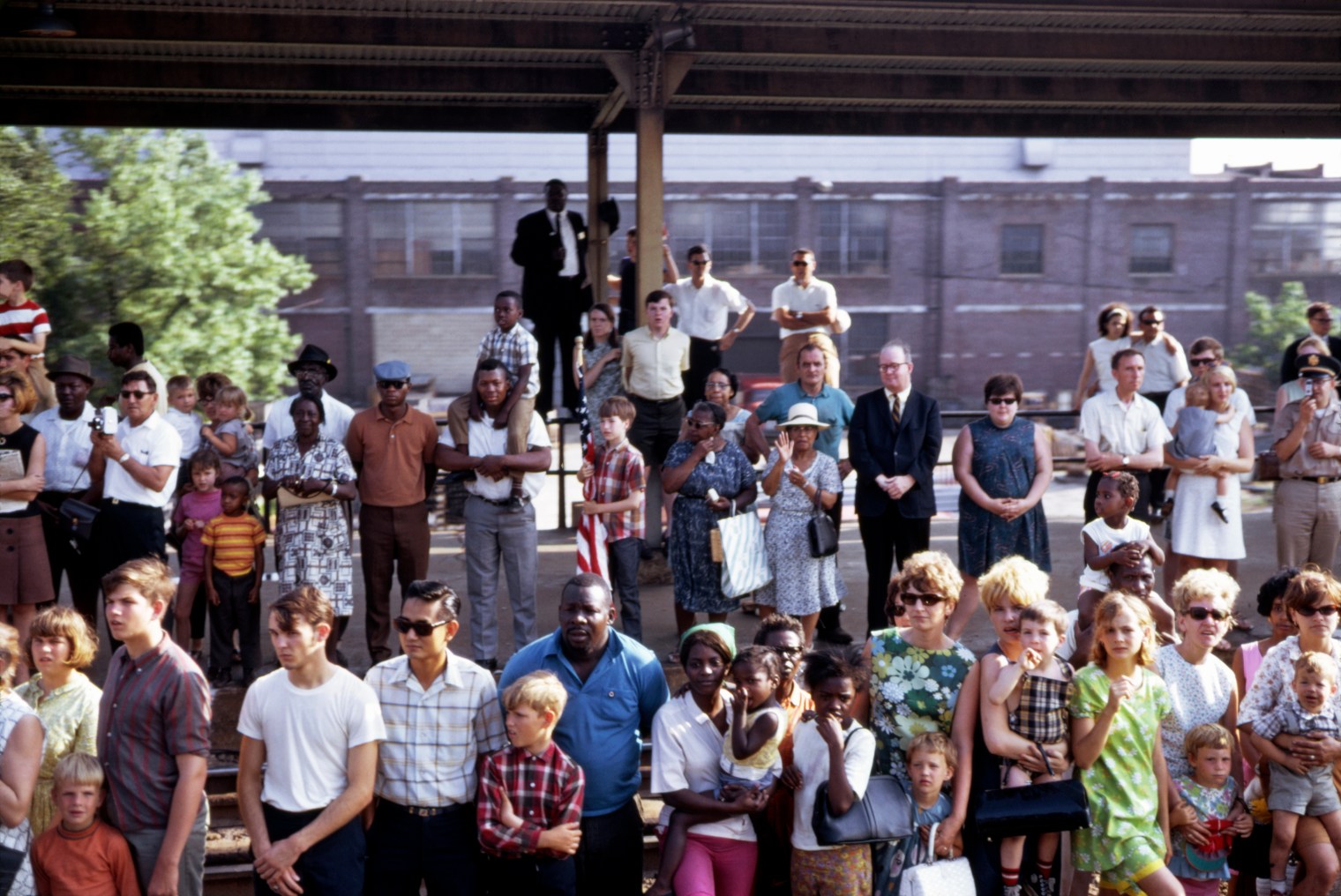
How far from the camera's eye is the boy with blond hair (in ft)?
17.3

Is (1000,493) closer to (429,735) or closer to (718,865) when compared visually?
(718,865)

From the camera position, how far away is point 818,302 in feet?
37.3

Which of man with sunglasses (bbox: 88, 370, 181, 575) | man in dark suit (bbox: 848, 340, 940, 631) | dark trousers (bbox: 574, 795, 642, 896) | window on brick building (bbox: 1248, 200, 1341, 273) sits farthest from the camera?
window on brick building (bbox: 1248, 200, 1341, 273)

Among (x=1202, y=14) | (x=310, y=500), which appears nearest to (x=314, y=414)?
(x=310, y=500)

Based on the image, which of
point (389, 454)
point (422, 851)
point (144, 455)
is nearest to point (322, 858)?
point (422, 851)

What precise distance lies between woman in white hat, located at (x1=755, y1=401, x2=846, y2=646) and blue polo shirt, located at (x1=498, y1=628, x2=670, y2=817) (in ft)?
7.63

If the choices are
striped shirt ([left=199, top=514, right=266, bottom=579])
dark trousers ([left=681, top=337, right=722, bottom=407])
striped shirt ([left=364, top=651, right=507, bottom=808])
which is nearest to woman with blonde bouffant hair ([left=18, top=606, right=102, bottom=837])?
striped shirt ([left=364, top=651, right=507, bottom=808])

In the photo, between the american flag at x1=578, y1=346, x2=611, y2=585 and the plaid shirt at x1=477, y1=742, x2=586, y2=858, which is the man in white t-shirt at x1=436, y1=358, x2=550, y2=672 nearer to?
the american flag at x1=578, y1=346, x2=611, y2=585

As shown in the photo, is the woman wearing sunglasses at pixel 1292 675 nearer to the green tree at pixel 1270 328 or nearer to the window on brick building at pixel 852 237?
the window on brick building at pixel 852 237

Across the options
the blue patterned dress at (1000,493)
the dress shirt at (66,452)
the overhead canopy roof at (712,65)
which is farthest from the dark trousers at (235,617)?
the blue patterned dress at (1000,493)

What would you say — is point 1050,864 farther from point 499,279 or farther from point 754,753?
point 499,279

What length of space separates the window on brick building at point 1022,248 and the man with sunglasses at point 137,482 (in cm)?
2948

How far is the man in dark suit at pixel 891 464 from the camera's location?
835 centimetres

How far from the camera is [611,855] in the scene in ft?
19.2
